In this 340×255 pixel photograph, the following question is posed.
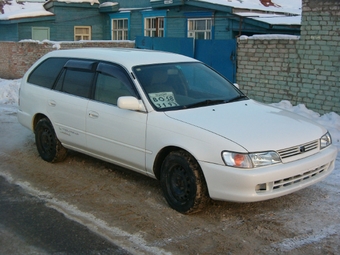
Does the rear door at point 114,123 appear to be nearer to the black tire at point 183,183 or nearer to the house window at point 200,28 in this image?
the black tire at point 183,183

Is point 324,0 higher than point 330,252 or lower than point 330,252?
higher

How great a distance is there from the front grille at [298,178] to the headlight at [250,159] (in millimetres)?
226

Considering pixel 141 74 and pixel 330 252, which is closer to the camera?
pixel 330 252

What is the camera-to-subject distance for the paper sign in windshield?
17.6 ft

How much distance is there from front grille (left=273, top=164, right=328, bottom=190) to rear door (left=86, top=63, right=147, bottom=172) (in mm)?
1549

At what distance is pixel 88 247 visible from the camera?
13.8 ft

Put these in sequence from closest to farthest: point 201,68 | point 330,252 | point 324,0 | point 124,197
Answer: point 330,252 → point 124,197 → point 201,68 → point 324,0

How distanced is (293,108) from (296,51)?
130cm

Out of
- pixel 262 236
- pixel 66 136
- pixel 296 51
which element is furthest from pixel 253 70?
pixel 262 236

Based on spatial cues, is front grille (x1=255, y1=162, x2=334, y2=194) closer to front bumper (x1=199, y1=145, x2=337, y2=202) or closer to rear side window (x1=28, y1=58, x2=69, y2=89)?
front bumper (x1=199, y1=145, x2=337, y2=202)

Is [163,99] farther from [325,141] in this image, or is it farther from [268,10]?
[268,10]

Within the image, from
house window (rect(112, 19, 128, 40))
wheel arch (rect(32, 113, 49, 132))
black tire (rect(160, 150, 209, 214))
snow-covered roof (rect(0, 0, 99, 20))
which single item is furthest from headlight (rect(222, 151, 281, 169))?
snow-covered roof (rect(0, 0, 99, 20))

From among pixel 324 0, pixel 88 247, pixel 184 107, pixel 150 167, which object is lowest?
pixel 88 247

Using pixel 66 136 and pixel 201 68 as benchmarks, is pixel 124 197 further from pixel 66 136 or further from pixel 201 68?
pixel 201 68
